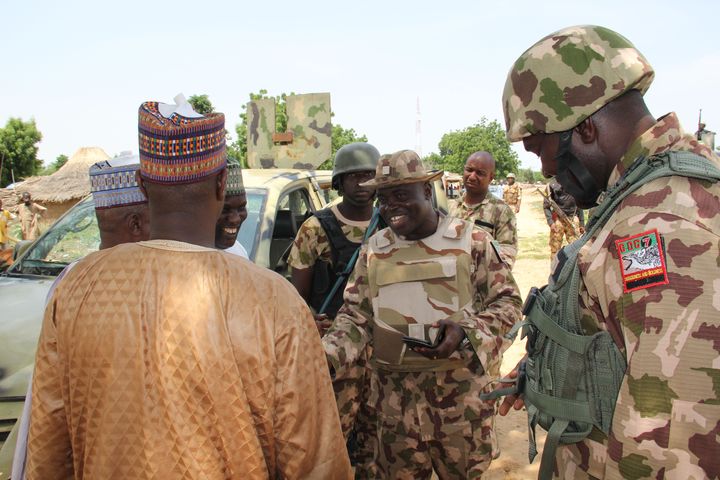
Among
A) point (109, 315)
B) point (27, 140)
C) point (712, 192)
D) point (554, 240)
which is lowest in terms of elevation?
point (554, 240)

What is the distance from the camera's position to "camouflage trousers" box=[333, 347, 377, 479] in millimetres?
3377

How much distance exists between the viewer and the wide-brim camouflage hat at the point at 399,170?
9.27ft

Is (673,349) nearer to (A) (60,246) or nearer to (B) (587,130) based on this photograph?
(B) (587,130)

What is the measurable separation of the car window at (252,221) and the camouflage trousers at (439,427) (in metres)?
1.55

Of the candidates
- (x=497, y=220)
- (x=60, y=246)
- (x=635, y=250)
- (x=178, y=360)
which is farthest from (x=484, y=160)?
(x=178, y=360)

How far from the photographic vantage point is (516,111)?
1.67 m

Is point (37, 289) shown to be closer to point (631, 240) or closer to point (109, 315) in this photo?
point (109, 315)

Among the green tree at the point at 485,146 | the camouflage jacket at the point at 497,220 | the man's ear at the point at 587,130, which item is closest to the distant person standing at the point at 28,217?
the camouflage jacket at the point at 497,220

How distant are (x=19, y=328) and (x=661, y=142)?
336cm

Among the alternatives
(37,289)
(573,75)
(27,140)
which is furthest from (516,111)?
(27,140)

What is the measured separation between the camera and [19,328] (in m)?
3.22

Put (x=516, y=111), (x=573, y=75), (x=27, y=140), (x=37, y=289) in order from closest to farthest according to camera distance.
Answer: (x=573, y=75) → (x=516, y=111) → (x=37, y=289) → (x=27, y=140)

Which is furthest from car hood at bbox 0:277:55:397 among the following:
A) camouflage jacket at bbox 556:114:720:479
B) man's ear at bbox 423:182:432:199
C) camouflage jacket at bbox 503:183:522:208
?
camouflage jacket at bbox 503:183:522:208

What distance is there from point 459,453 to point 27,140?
122 ft
